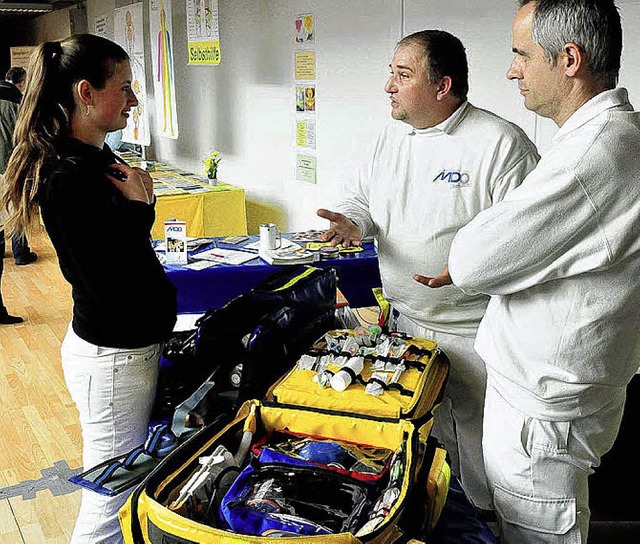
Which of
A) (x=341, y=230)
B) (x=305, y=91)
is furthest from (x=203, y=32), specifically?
(x=341, y=230)

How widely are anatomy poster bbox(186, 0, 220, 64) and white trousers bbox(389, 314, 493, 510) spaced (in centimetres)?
382

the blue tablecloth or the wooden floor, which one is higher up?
the blue tablecloth

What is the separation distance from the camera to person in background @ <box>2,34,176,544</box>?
5.87ft

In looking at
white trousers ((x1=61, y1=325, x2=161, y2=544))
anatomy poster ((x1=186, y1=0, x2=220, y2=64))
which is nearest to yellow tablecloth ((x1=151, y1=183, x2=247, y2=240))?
anatomy poster ((x1=186, y1=0, x2=220, y2=64))

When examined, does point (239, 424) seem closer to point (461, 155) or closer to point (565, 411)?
point (565, 411)

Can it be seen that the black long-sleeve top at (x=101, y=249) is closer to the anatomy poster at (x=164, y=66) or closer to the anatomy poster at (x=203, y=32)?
the anatomy poster at (x=203, y=32)

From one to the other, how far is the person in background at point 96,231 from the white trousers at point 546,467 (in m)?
0.88

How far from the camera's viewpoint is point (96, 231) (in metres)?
1.78

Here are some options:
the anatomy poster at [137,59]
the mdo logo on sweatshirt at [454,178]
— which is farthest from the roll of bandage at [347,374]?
the anatomy poster at [137,59]

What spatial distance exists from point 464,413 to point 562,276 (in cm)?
90

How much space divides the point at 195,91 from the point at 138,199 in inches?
223

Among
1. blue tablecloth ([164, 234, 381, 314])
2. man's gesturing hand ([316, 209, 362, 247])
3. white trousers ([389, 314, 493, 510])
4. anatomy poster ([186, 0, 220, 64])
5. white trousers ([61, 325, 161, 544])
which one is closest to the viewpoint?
white trousers ([61, 325, 161, 544])

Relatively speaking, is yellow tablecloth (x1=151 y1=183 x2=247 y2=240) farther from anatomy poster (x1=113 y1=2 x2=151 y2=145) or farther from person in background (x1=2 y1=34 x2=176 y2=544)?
person in background (x1=2 y1=34 x2=176 y2=544)

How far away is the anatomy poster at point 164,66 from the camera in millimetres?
6500
